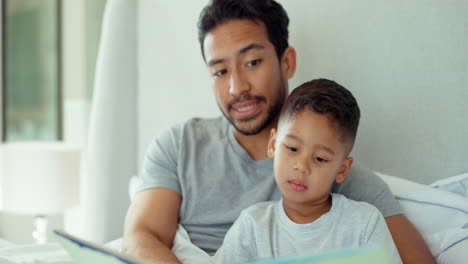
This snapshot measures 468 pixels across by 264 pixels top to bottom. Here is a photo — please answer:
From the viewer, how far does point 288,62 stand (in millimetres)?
1450

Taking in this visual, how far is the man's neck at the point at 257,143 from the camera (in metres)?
1.40

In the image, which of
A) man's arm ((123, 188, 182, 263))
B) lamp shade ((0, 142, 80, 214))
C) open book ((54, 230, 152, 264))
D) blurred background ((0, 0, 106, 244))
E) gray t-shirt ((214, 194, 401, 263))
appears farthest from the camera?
blurred background ((0, 0, 106, 244))

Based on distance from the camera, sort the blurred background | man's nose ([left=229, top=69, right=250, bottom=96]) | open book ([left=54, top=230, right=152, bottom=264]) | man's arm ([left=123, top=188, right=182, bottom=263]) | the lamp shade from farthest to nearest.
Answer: the blurred background, the lamp shade, man's nose ([left=229, top=69, right=250, bottom=96]), man's arm ([left=123, top=188, right=182, bottom=263]), open book ([left=54, top=230, right=152, bottom=264])

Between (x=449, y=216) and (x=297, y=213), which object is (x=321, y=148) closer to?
(x=297, y=213)

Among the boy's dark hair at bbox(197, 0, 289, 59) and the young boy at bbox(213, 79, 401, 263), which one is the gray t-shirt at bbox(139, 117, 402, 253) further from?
the boy's dark hair at bbox(197, 0, 289, 59)

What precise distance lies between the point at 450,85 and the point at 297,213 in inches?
20.4

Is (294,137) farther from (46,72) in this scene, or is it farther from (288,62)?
(46,72)

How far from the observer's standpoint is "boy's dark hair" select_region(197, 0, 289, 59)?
1.38 meters

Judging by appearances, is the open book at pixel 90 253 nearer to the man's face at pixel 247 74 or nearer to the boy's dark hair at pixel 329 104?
the boy's dark hair at pixel 329 104

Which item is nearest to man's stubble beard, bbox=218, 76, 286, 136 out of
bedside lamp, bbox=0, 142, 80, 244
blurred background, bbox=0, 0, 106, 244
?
bedside lamp, bbox=0, 142, 80, 244

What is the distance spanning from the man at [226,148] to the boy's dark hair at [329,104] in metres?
0.25

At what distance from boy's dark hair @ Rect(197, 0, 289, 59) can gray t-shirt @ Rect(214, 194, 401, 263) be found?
1.75 ft

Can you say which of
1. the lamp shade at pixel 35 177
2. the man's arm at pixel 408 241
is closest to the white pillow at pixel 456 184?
the man's arm at pixel 408 241

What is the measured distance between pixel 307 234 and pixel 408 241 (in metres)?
0.25
